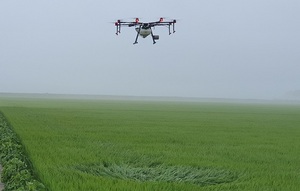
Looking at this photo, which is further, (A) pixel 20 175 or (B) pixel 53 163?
(B) pixel 53 163

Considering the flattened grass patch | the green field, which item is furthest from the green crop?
the flattened grass patch

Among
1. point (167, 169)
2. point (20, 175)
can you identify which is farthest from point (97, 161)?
point (20, 175)

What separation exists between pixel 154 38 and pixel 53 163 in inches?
211

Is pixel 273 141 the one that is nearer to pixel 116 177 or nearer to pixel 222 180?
pixel 222 180

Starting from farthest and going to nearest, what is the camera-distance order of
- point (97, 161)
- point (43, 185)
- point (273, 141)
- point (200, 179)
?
point (273, 141)
point (97, 161)
point (200, 179)
point (43, 185)

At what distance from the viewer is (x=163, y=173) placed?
9.23m

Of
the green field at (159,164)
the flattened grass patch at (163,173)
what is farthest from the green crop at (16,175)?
the flattened grass patch at (163,173)

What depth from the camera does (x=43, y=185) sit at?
23.8ft

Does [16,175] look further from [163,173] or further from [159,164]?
[159,164]

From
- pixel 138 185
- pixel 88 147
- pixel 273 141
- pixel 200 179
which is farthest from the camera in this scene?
pixel 273 141

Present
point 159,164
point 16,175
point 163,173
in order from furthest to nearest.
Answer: point 159,164, point 163,173, point 16,175

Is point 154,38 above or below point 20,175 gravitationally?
above

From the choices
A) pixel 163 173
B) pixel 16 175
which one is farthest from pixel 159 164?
pixel 16 175

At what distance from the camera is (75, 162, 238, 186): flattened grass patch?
8688mm
